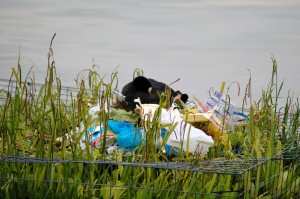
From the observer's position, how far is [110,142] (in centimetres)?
503

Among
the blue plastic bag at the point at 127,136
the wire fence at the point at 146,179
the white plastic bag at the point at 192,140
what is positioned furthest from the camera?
the blue plastic bag at the point at 127,136

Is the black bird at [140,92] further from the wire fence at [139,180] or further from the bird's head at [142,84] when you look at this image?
the wire fence at [139,180]

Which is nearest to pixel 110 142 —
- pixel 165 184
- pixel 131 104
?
pixel 131 104

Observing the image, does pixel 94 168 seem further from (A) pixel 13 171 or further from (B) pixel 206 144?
(B) pixel 206 144

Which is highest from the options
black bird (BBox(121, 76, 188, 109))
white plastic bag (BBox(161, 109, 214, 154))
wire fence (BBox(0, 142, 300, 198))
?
black bird (BBox(121, 76, 188, 109))

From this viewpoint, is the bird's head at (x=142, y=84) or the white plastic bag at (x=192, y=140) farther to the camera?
the bird's head at (x=142, y=84)

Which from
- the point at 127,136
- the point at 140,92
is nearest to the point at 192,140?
the point at 127,136

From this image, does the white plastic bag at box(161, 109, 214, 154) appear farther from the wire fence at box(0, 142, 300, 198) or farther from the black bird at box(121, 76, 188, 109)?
the black bird at box(121, 76, 188, 109)

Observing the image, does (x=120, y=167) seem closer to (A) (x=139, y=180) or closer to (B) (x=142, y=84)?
(A) (x=139, y=180)

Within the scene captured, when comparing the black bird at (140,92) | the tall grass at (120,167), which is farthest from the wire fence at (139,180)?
the black bird at (140,92)

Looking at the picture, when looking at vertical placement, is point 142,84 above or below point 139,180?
above

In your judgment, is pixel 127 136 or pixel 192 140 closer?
pixel 192 140

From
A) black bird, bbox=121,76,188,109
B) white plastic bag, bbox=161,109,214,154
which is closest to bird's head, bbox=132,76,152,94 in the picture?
black bird, bbox=121,76,188,109

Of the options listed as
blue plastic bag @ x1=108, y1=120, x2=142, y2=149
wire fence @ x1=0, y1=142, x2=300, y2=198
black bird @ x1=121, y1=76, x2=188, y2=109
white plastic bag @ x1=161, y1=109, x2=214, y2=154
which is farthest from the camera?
black bird @ x1=121, y1=76, x2=188, y2=109
